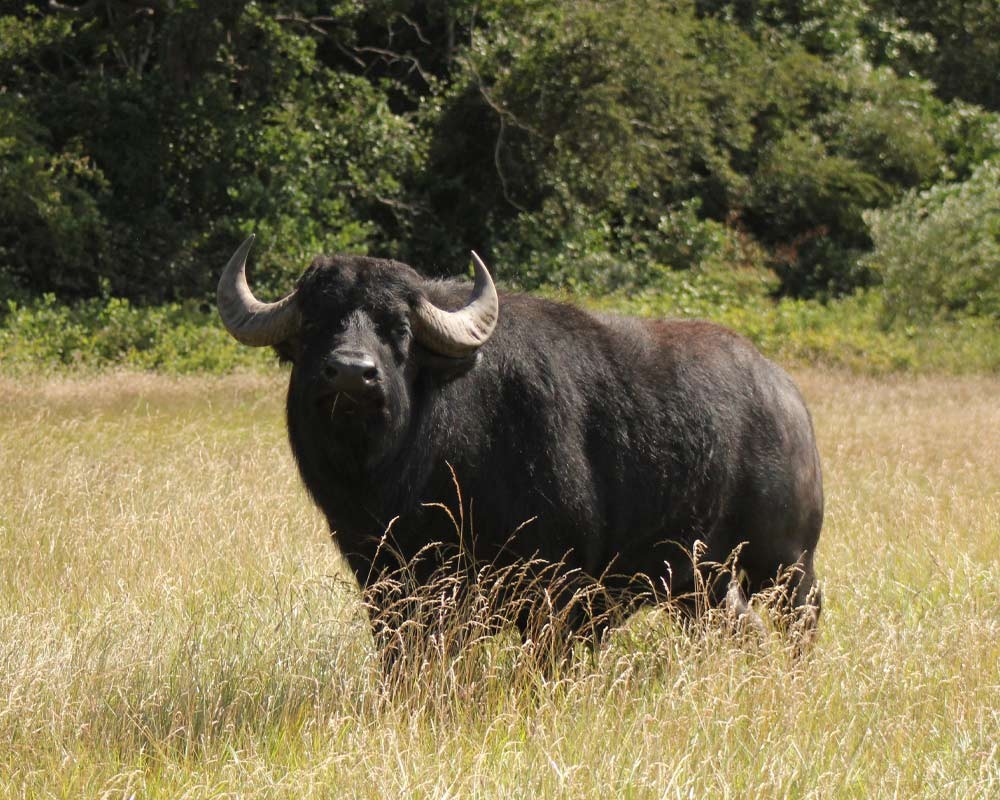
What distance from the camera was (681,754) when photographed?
4.27 metres

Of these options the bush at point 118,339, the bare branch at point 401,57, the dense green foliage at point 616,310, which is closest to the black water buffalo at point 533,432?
the dense green foliage at point 616,310

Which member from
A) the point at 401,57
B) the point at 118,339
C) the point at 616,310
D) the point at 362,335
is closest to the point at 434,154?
the point at 401,57

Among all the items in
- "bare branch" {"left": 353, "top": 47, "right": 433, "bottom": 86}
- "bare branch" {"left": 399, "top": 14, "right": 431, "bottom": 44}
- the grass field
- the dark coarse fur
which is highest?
"bare branch" {"left": 399, "top": 14, "right": 431, "bottom": 44}

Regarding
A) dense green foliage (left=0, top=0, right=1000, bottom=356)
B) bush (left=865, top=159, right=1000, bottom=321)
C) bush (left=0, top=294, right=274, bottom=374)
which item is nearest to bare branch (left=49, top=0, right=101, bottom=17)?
dense green foliage (left=0, top=0, right=1000, bottom=356)

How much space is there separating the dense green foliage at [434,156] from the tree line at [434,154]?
0.04 meters

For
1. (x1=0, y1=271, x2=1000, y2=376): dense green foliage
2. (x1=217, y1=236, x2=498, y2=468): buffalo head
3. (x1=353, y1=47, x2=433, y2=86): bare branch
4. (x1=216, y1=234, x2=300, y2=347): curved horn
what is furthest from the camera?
(x1=353, y1=47, x2=433, y2=86): bare branch

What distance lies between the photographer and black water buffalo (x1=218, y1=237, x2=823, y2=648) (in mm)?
5066

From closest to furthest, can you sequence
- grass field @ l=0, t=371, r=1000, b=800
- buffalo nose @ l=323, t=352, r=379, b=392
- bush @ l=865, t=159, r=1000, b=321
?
grass field @ l=0, t=371, r=1000, b=800 < buffalo nose @ l=323, t=352, r=379, b=392 < bush @ l=865, t=159, r=1000, b=321

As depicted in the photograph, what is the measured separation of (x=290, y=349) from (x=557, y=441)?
3.59ft

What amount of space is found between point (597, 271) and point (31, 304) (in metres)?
8.89

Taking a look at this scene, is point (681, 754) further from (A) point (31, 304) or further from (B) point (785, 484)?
(A) point (31, 304)

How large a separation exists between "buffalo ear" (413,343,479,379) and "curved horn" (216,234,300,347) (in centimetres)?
47

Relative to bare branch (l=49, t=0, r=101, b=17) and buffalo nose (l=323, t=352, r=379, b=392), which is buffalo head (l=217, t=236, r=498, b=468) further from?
bare branch (l=49, t=0, r=101, b=17)

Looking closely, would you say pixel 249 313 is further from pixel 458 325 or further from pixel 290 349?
pixel 458 325
